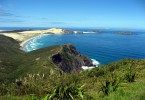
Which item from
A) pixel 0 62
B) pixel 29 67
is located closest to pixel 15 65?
pixel 0 62

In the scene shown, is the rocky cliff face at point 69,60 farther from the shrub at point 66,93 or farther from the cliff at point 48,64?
the shrub at point 66,93

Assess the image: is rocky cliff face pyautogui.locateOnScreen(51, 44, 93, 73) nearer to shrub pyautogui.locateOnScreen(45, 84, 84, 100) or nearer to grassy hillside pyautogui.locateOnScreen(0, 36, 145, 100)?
grassy hillside pyautogui.locateOnScreen(0, 36, 145, 100)

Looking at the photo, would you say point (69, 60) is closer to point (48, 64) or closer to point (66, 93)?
point (48, 64)

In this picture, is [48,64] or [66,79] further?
[48,64]

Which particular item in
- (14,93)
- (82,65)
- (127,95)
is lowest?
(82,65)

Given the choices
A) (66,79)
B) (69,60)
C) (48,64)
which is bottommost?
(69,60)

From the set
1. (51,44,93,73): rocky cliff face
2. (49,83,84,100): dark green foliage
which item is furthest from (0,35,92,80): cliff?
(49,83,84,100): dark green foliage

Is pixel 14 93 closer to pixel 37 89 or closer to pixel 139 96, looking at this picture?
pixel 37 89

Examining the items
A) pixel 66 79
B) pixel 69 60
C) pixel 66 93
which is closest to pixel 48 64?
pixel 69 60
